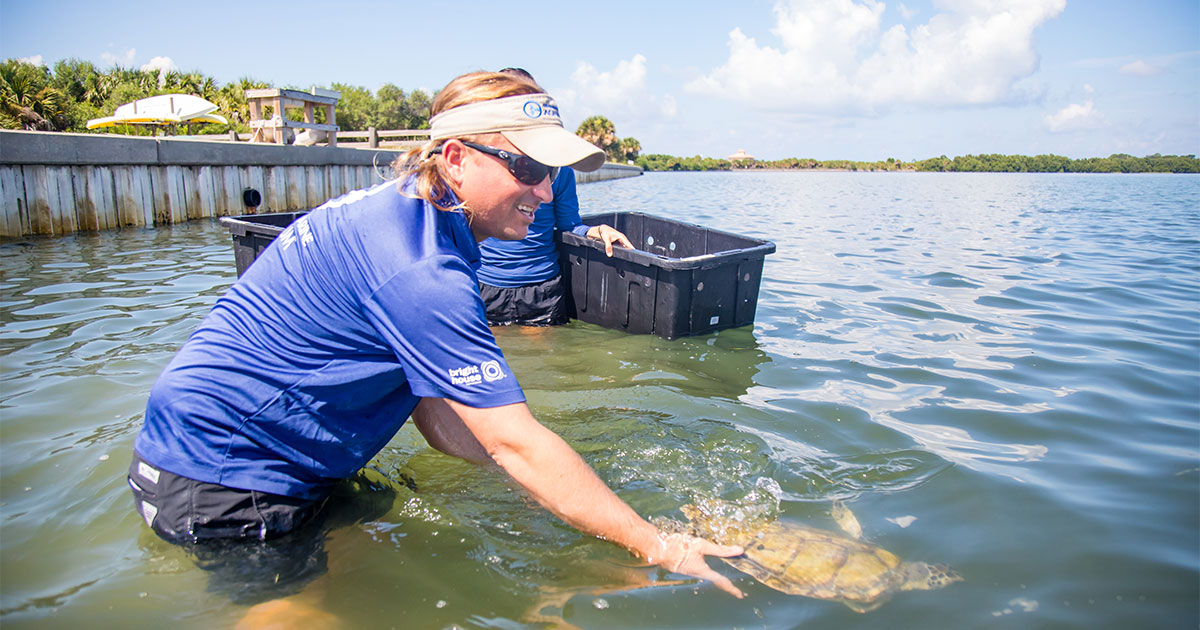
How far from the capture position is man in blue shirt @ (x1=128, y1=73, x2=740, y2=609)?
5.96 feet

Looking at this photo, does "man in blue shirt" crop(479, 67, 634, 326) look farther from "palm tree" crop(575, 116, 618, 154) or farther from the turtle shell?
"palm tree" crop(575, 116, 618, 154)

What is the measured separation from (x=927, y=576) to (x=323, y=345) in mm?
2371

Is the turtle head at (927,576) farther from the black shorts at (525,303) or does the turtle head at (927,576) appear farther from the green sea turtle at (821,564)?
the black shorts at (525,303)

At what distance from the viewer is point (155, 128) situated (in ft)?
90.7

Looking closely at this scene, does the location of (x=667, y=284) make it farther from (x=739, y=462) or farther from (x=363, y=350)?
(x=363, y=350)

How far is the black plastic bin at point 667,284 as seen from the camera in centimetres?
522

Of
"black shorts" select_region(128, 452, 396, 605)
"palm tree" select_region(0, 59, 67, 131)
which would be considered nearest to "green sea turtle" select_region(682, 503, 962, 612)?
"black shorts" select_region(128, 452, 396, 605)

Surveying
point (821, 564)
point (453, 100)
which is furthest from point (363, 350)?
point (821, 564)

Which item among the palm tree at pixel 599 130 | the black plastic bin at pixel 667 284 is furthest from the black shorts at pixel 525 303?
the palm tree at pixel 599 130

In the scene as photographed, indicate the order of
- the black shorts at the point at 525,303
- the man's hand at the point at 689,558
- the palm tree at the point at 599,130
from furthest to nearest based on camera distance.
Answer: the palm tree at the point at 599,130, the black shorts at the point at 525,303, the man's hand at the point at 689,558

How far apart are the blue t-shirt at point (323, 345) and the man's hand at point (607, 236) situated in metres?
3.33

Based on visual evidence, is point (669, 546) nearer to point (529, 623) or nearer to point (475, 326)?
Answer: point (529, 623)

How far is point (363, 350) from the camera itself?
1931 mm

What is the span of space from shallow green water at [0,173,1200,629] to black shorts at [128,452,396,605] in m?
0.10
